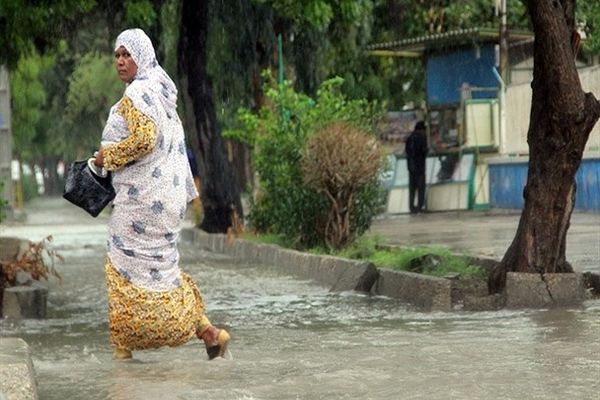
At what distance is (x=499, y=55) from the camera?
27.6 m

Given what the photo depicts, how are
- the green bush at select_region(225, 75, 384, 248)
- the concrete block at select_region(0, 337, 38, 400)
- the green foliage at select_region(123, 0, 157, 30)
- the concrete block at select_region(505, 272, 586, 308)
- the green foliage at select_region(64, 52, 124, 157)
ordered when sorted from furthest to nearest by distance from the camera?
the green foliage at select_region(64, 52, 124, 157) < the green foliage at select_region(123, 0, 157, 30) < the green bush at select_region(225, 75, 384, 248) < the concrete block at select_region(505, 272, 586, 308) < the concrete block at select_region(0, 337, 38, 400)

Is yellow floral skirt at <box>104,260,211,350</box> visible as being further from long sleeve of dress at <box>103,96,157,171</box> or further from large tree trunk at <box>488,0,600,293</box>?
large tree trunk at <box>488,0,600,293</box>

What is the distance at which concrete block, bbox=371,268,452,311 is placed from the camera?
11.3 metres

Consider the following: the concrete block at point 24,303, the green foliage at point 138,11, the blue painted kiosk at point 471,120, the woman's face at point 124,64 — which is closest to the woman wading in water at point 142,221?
the woman's face at point 124,64

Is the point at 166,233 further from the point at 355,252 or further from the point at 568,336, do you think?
the point at 355,252

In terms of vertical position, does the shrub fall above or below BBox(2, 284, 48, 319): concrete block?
above

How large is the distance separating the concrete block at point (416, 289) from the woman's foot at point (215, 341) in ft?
10.6

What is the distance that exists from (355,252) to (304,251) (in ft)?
5.45

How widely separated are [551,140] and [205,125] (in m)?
12.8

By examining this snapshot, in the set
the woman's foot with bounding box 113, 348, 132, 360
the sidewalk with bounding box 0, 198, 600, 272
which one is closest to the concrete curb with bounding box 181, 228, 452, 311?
the sidewalk with bounding box 0, 198, 600, 272

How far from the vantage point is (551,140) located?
11.1 metres

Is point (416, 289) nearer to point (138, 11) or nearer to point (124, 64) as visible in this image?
point (124, 64)

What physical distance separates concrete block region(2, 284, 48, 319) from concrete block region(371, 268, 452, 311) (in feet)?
9.66

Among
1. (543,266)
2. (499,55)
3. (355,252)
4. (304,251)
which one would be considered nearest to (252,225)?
(304,251)
